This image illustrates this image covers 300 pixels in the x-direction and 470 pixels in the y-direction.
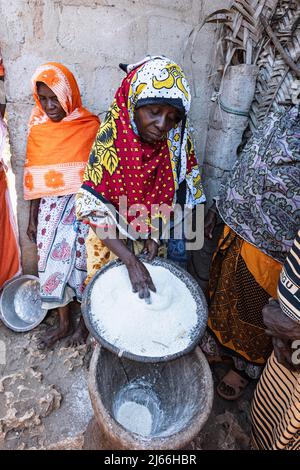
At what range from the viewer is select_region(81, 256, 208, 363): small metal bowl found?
4.39 feet

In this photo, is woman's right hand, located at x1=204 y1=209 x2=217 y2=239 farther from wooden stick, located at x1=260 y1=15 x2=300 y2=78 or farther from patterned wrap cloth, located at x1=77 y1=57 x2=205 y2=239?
wooden stick, located at x1=260 y1=15 x2=300 y2=78

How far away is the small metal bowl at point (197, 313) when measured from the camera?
4.39 feet

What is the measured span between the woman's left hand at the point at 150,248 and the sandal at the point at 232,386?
3.03 ft

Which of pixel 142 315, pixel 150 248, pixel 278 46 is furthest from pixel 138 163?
pixel 278 46

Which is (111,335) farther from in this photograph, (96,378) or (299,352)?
(299,352)

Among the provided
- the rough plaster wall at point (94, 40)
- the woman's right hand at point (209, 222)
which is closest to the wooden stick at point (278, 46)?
the rough plaster wall at point (94, 40)

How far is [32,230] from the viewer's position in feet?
7.61

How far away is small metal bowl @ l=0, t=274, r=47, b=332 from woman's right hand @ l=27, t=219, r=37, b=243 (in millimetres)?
309

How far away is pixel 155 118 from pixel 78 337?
4.86 ft

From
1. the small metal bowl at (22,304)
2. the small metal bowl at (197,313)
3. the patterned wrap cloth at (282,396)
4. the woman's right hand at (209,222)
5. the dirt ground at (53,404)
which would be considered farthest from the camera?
the small metal bowl at (22,304)

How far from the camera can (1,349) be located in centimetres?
221

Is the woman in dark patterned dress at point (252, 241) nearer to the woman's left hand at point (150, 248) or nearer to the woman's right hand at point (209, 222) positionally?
the woman's right hand at point (209, 222)

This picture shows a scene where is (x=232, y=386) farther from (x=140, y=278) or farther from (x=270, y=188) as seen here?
(x=270, y=188)

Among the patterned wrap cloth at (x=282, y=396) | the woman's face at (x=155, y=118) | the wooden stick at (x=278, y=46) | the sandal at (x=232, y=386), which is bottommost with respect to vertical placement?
the sandal at (x=232, y=386)
